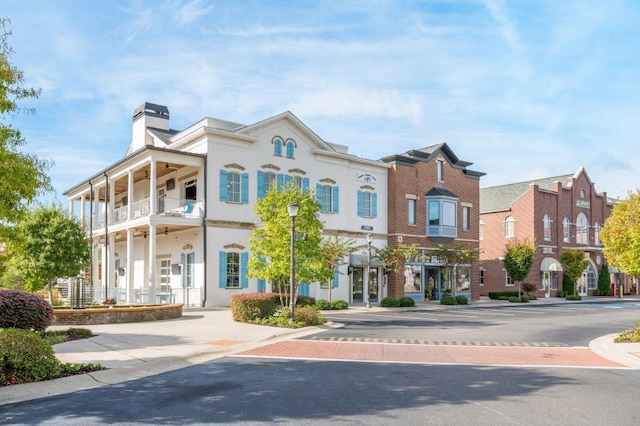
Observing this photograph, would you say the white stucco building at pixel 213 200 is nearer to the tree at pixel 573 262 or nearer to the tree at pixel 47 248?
the tree at pixel 47 248

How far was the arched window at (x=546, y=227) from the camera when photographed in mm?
47997

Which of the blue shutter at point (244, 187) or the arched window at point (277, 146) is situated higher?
the arched window at point (277, 146)

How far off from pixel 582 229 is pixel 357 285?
1108 inches

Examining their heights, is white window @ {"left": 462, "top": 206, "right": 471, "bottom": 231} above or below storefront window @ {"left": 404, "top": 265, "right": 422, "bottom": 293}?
above

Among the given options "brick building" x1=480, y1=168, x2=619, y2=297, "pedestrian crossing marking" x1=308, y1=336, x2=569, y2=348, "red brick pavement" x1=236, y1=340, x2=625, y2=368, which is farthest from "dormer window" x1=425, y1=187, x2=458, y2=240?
"red brick pavement" x1=236, y1=340, x2=625, y2=368

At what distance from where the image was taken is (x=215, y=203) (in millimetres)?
28422

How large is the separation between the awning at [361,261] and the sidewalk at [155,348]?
47.0 feet

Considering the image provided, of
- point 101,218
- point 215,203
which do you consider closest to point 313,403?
point 215,203

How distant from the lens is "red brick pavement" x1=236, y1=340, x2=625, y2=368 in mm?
12273

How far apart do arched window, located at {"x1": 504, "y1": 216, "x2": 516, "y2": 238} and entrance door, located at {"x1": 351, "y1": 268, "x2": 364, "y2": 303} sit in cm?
1908

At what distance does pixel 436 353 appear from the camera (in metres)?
13.4

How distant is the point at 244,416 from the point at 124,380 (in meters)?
3.53

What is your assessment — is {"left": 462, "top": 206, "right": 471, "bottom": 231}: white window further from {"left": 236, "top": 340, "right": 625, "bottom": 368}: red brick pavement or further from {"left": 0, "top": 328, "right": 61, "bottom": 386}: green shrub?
{"left": 0, "top": 328, "right": 61, "bottom": 386}: green shrub

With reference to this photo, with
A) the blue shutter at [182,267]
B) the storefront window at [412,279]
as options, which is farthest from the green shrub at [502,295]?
the blue shutter at [182,267]
